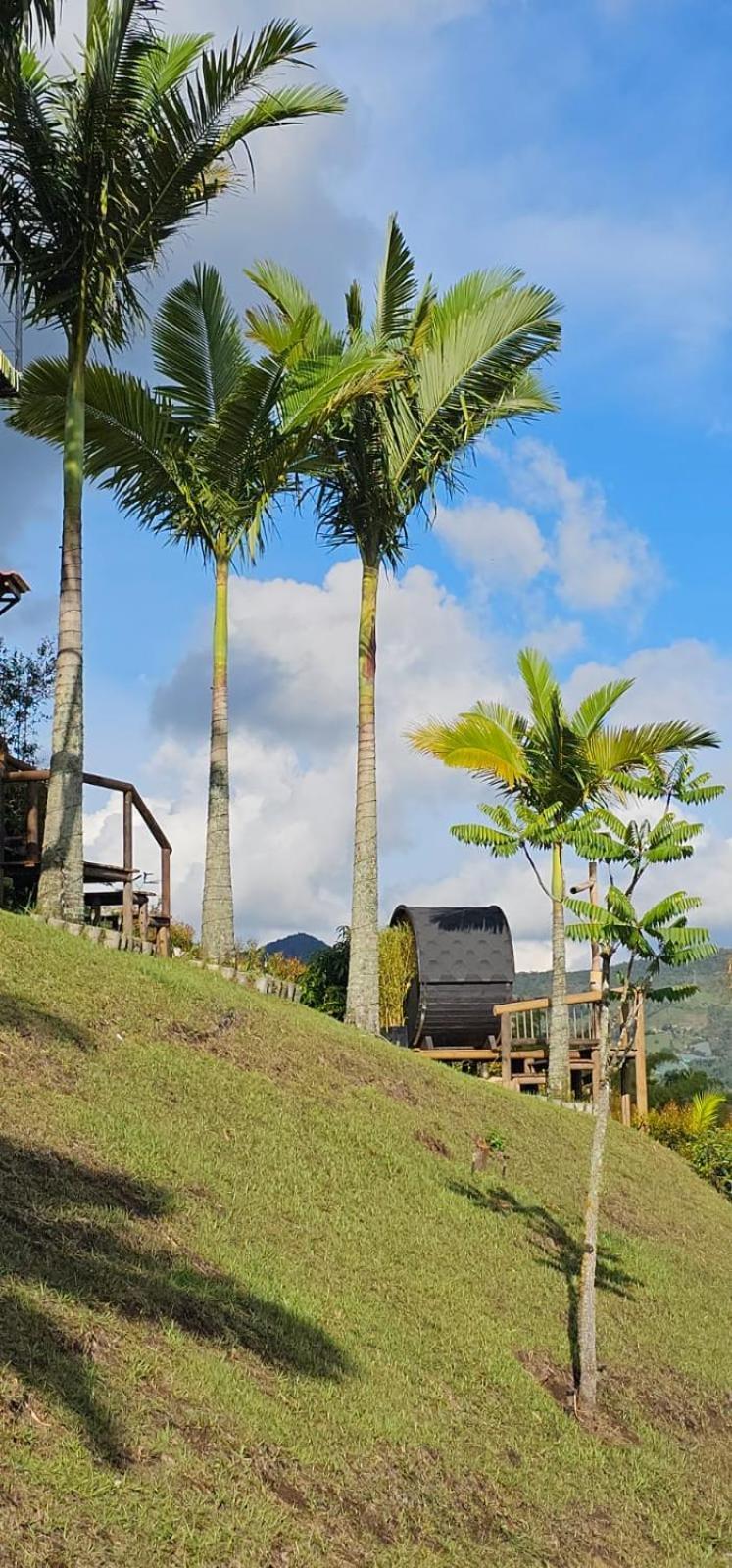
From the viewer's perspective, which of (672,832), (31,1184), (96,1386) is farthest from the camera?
(672,832)

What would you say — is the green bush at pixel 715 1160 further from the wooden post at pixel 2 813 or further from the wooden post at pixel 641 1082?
the wooden post at pixel 2 813

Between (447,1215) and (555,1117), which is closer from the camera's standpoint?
(447,1215)

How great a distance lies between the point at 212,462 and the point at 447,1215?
40.7 ft

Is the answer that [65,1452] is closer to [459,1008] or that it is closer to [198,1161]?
[198,1161]

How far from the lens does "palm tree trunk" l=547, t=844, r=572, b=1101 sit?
82.2 feet

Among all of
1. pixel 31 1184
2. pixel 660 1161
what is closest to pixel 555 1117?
pixel 660 1161

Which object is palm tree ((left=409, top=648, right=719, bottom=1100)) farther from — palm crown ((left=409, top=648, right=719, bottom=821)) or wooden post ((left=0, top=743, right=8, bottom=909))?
wooden post ((left=0, top=743, right=8, bottom=909))

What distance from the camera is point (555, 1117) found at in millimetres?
20766

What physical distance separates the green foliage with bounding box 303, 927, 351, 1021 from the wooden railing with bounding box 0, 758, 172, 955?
8204mm

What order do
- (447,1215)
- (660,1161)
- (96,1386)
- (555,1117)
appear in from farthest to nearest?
(660,1161)
(555,1117)
(447,1215)
(96,1386)

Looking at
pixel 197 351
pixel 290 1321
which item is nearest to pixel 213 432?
pixel 197 351

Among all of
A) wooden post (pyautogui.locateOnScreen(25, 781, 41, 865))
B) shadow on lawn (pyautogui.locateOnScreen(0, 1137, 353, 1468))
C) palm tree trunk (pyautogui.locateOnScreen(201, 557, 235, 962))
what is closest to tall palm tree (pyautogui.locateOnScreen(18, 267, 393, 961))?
palm tree trunk (pyautogui.locateOnScreen(201, 557, 235, 962))

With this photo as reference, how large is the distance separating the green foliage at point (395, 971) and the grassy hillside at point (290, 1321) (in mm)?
11874

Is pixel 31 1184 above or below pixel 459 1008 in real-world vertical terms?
below
